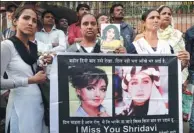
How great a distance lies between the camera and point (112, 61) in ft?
13.3

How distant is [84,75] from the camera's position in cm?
402

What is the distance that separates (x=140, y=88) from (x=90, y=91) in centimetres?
50

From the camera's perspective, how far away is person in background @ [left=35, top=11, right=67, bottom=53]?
444cm

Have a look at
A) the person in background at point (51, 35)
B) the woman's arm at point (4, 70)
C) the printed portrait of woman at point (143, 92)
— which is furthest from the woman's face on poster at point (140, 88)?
the woman's arm at point (4, 70)

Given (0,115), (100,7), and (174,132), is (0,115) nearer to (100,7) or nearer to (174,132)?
(174,132)

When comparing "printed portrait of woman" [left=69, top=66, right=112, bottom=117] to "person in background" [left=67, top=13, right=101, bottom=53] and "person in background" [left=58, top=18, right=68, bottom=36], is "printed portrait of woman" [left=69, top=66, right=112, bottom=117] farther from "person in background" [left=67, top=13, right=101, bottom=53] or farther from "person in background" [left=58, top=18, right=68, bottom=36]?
"person in background" [left=58, top=18, right=68, bottom=36]

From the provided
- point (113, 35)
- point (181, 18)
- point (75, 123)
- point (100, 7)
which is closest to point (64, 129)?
point (75, 123)

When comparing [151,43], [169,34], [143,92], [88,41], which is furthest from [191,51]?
[88,41]

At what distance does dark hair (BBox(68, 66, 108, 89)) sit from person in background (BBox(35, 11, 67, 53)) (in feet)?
1.08

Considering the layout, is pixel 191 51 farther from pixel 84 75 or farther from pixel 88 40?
pixel 84 75

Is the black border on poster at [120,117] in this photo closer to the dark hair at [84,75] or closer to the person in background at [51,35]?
the dark hair at [84,75]

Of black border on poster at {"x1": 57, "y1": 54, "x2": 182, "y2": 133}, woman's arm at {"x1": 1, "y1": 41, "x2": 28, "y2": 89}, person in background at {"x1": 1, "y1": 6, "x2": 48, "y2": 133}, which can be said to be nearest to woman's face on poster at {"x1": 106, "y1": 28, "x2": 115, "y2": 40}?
black border on poster at {"x1": 57, "y1": 54, "x2": 182, "y2": 133}

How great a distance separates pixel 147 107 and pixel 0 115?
2.17 m

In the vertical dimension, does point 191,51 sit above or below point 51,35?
below
